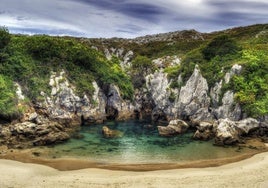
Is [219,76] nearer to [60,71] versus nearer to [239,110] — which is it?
[239,110]

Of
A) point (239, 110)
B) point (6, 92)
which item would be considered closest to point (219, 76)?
point (239, 110)

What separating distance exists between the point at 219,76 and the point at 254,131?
17134mm

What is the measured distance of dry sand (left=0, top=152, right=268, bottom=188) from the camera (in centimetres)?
3650

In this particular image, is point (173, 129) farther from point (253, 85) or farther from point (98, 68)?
point (98, 68)

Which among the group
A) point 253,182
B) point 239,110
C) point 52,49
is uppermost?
point 52,49

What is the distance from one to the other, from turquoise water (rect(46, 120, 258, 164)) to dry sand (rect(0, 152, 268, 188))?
5.89m

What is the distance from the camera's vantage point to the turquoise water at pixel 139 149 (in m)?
48.7

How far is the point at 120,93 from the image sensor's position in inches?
3452

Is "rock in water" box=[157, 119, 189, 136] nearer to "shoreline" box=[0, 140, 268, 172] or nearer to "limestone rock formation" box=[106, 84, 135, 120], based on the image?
"shoreline" box=[0, 140, 268, 172]

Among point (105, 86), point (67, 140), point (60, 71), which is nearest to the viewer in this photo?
point (67, 140)

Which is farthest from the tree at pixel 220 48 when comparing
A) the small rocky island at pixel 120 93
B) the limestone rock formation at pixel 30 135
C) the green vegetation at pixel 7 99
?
the green vegetation at pixel 7 99

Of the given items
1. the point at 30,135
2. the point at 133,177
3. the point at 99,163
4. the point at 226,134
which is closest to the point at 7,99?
the point at 30,135

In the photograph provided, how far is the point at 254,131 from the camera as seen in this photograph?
200 ft

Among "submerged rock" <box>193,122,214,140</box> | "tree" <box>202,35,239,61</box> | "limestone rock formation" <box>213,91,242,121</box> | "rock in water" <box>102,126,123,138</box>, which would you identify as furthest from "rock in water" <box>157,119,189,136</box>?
"tree" <box>202,35,239,61</box>
